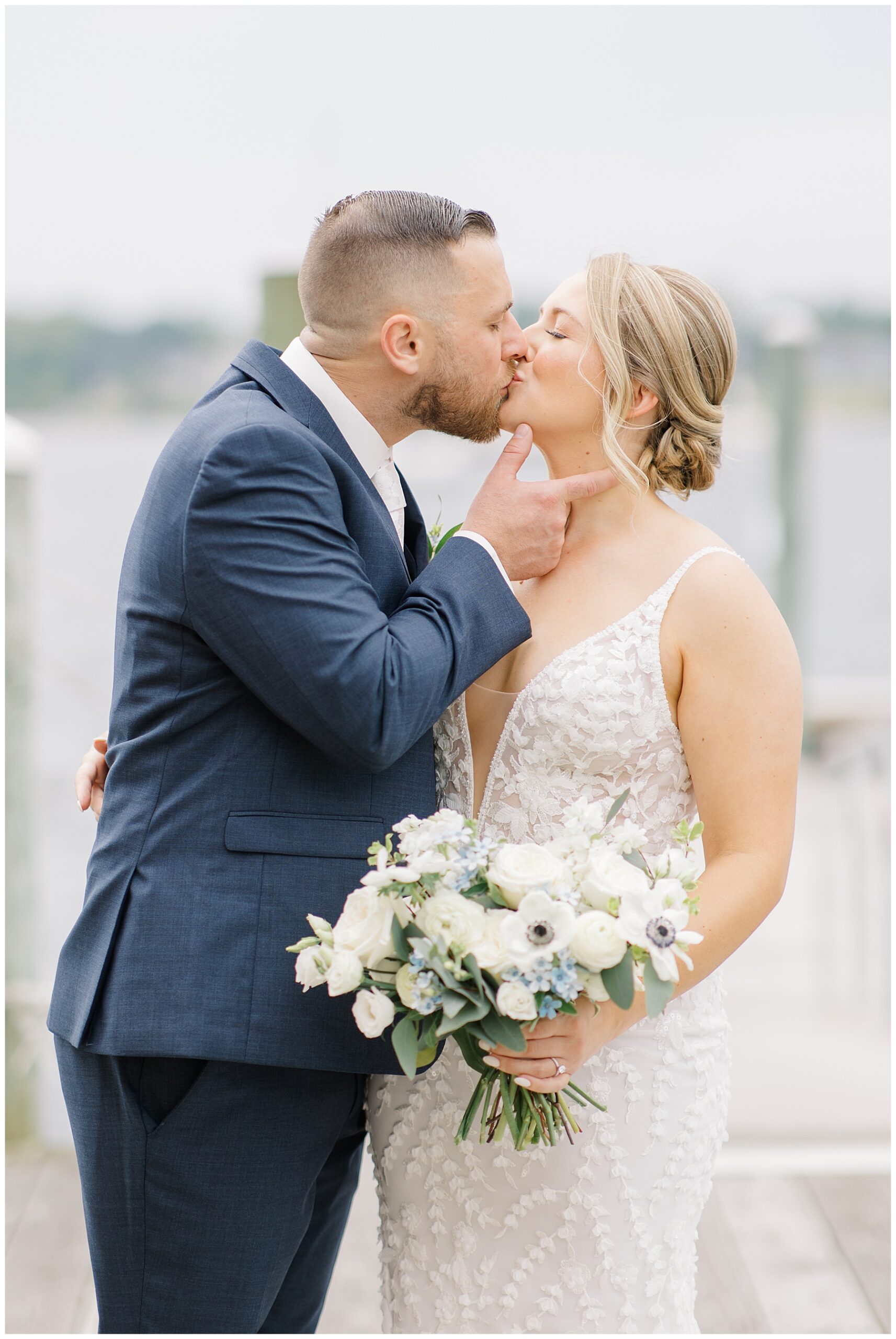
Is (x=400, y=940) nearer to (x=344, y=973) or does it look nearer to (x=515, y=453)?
(x=344, y=973)

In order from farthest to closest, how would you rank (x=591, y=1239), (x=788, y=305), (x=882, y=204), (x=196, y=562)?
(x=788, y=305) < (x=882, y=204) < (x=591, y=1239) < (x=196, y=562)

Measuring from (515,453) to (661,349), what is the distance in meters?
0.30

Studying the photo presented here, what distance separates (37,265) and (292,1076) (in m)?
19.8

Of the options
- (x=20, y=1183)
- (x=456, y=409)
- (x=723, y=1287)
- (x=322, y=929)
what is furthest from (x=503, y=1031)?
(x=20, y=1183)

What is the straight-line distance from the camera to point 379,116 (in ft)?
19.2

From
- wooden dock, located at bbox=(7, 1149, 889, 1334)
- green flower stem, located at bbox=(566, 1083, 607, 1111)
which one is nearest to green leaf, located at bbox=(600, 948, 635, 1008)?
green flower stem, located at bbox=(566, 1083, 607, 1111)

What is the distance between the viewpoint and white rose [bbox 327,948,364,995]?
4.77 ft

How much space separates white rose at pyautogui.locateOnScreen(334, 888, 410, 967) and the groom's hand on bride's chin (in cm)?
59

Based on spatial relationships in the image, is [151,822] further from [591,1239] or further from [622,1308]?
[622,1308]

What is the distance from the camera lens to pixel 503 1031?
4.76 ft

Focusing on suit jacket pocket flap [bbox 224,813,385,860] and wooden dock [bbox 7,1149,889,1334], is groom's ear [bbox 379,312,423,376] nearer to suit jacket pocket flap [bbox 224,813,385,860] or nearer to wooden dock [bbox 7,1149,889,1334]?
suit jacket pocket flap [bbox 224,813,385,860]

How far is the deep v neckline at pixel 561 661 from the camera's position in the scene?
6.19ft

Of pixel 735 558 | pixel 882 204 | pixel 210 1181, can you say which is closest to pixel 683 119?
pixel 882 204

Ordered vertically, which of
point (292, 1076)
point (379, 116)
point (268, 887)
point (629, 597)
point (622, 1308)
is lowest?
point (622, 1308)
